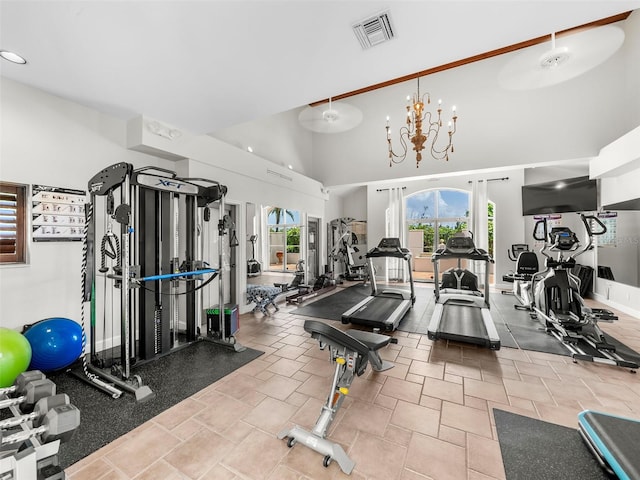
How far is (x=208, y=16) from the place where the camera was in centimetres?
207

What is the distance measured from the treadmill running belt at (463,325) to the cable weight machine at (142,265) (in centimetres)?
278

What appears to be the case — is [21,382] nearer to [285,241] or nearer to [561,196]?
[285,241]

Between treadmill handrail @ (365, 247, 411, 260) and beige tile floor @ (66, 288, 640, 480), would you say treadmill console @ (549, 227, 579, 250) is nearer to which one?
beige tile floor @ (66, 288, 640, 480)

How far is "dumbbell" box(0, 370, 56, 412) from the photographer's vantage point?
1.54 metres

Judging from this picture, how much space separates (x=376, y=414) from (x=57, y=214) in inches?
156

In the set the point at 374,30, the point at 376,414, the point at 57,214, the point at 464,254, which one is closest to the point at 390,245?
the point at 464,254

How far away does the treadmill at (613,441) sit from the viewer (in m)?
1.48

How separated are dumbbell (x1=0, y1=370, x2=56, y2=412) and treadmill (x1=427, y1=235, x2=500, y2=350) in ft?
11.9

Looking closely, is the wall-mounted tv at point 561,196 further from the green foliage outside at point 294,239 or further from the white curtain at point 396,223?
the green foliage outside at point 294,239

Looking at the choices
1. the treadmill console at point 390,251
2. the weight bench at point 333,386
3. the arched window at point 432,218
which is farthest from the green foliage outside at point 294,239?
the weight bench at point 333,386

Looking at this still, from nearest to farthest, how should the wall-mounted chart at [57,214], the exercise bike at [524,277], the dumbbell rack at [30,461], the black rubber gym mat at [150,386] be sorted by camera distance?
the dumbbell rack at [30,461] < the black rubber gym mat at [150,386] < the wall-mounted chart at [57,214] < the exercise bike at [524,277]

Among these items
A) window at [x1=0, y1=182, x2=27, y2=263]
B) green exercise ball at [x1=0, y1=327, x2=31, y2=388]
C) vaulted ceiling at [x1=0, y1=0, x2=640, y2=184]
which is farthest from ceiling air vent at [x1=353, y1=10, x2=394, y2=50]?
green exercise ball at [x1=0, y1=327, x2=31, y2=388]

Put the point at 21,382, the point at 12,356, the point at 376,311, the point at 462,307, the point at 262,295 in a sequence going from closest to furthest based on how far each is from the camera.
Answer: the point at 21,382 < the point at 12,356 < the point at 376,311 < the point at 462,307 < the point at 262,295

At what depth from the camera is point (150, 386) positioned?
2676 millimetres
